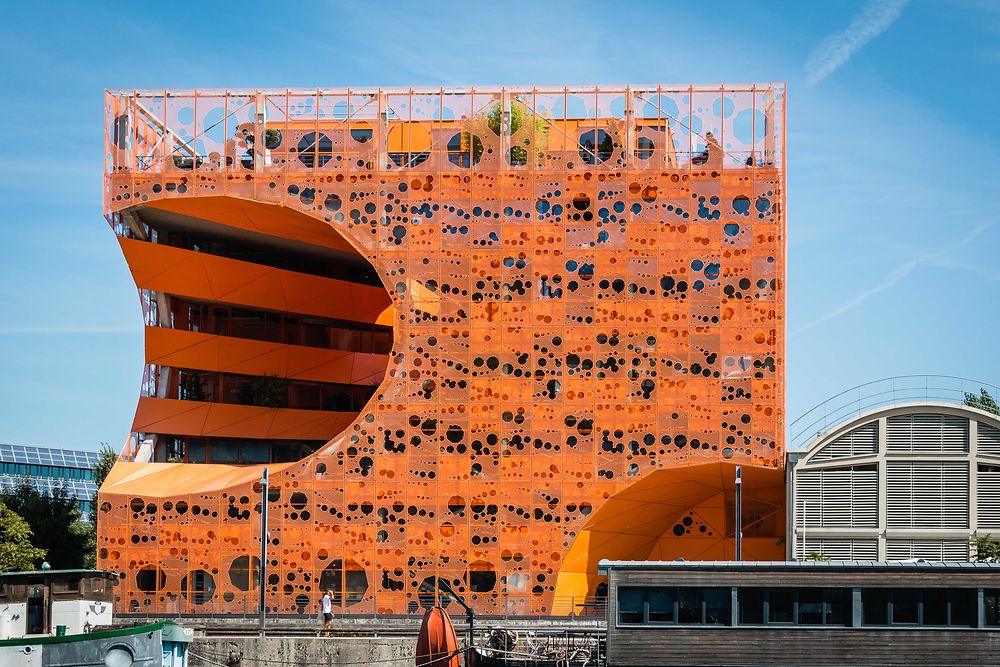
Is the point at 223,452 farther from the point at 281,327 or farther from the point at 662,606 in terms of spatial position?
the point at 662,606

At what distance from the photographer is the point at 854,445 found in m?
47.0

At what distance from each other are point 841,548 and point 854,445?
3.20 meters

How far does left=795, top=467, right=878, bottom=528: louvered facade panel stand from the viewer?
1842 inches

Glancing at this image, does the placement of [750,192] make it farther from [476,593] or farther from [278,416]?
[278,416]

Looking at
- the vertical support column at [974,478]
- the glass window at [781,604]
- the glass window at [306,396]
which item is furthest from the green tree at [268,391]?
the glass window at [781,604]

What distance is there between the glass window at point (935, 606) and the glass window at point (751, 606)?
376cm

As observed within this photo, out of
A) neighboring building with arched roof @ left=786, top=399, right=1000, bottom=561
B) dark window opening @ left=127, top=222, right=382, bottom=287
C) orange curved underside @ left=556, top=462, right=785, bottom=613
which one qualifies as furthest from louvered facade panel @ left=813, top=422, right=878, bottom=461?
dark window opening @ left=127, top=222, right=382, bottom=287

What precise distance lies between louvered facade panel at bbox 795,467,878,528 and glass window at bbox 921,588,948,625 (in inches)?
449

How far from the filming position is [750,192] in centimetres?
4881

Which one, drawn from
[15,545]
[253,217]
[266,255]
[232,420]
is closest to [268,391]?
[232,420]

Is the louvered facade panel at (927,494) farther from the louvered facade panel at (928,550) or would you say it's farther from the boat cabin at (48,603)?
the boat cabin at (48,603)

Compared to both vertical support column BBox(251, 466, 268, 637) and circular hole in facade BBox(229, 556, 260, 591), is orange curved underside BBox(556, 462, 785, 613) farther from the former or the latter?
circular hole in facade BBox(229, 556, 260, 591)

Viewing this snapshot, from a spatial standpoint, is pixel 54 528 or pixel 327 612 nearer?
pixel 327 612

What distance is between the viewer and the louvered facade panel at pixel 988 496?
46562 millimetres
